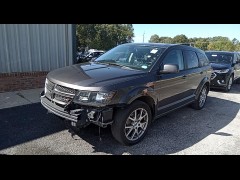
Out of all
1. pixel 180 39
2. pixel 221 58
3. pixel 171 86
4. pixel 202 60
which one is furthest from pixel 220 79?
pixel 180 39

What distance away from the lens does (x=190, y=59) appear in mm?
5512

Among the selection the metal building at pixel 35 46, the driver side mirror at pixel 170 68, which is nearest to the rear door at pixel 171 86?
the driver side mirror at pixel 170 68

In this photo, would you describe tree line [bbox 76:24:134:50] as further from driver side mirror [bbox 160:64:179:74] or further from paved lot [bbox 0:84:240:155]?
driver side mirror [bbox 160:64:179:74]

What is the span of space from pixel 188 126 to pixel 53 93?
3.07 m

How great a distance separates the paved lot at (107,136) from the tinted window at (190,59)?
51.4 inches

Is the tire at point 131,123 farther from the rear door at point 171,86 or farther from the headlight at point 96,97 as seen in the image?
the rear door at point 171,86

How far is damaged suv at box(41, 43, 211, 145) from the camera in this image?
3.42 metres

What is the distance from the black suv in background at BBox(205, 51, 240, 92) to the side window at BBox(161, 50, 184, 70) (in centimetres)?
443

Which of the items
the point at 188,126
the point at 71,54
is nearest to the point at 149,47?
the point at 188,126

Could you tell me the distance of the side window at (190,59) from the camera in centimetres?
533

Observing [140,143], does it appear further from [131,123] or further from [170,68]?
[170,68]

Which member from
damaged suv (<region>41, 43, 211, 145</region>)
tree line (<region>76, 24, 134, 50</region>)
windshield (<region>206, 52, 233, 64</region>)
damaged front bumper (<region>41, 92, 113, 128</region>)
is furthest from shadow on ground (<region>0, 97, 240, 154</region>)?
tree line (<region>76, 24, 134, 50</region>)

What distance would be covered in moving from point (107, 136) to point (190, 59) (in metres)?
2.85
